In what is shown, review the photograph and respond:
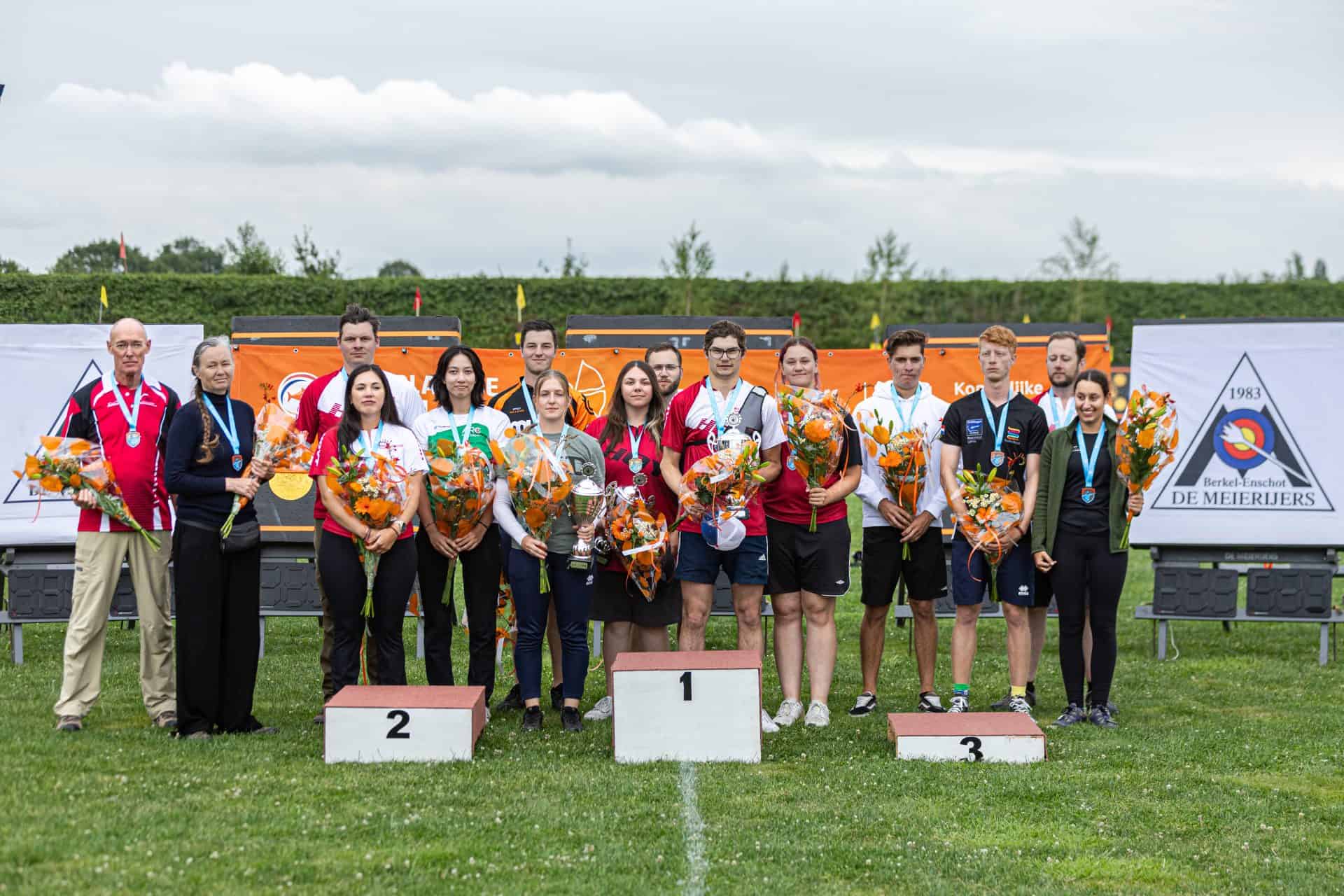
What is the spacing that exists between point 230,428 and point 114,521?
2.49 feet

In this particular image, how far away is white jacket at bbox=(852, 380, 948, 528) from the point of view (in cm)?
723

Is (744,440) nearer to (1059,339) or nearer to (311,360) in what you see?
(1059,339)

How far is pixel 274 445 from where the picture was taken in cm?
629

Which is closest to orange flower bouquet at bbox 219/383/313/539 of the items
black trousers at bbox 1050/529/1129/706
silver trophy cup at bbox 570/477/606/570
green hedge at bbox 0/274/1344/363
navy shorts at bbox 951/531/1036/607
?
silver trophy cup at bbox 570/477/606/570

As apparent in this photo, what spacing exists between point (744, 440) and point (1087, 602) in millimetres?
2352

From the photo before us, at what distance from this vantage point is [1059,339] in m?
7.44

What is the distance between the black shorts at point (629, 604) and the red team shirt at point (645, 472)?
A: 0.09 meters

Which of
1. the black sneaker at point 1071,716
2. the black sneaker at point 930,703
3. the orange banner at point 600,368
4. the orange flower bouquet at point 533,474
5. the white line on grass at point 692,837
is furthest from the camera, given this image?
the orange banner at point 600,368

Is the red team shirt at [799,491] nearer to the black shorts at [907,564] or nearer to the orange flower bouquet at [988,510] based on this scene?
the black shorts at [907,564]

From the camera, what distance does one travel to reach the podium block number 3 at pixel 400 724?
5.91 m

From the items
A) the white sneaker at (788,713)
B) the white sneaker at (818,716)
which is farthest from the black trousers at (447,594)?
the white sneaker at (818,716)

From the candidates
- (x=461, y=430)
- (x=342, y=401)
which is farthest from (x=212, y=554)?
(x=461, y=430)

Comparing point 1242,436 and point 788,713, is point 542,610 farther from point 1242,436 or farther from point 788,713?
point 1242,436

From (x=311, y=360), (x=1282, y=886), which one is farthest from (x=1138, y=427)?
(x=311, y=360)
